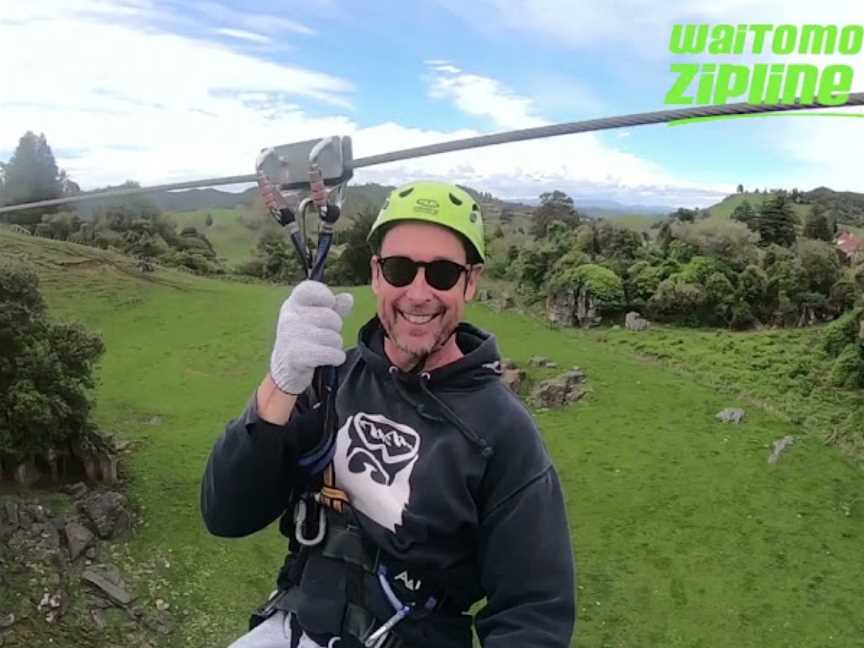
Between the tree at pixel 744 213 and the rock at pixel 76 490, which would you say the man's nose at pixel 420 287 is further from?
the tree at pixel 744 213

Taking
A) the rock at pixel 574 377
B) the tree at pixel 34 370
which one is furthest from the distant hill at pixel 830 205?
the tree at pixel 34 370

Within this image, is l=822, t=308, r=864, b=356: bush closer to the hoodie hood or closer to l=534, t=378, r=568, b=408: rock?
l=534, t=378, r=568, b=408: rock

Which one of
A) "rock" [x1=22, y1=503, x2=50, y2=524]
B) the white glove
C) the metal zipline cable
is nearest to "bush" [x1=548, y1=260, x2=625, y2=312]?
"rock" [x1=22, y1=503, x2=50, y2=524]

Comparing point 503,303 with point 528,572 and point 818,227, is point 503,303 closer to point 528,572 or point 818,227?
point 818,227

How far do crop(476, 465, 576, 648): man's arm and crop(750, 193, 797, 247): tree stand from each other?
3061 cm

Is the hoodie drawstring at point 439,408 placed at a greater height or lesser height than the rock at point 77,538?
greater

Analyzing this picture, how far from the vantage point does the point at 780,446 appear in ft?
Result: 65.5

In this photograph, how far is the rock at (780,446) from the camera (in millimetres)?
19688

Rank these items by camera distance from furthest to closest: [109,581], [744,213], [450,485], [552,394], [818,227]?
1. [744,213]
2. [818,227]
3. [552,394]
4. [109,581]
5. [450,485]

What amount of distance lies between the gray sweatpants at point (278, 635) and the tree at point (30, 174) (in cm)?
2725

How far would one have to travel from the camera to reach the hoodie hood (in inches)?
91.0

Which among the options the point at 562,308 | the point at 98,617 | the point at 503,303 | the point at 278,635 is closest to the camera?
the point at 278,635

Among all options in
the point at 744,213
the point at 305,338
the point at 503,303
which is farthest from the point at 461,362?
the point at 744,213

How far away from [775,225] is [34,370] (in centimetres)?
2638
